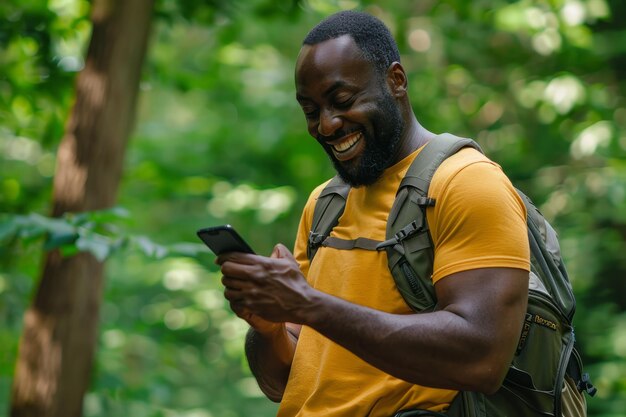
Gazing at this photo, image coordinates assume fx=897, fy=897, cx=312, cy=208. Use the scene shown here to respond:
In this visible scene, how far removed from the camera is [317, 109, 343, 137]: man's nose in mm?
2590

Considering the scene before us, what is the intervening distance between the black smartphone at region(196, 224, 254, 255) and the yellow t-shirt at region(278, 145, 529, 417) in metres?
0.41

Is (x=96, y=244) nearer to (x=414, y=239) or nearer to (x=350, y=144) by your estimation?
(x=350, y=144)

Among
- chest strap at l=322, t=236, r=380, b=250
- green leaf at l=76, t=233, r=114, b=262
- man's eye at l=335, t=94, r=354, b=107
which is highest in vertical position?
man's eye at l=335, t=94, r=354, b=107

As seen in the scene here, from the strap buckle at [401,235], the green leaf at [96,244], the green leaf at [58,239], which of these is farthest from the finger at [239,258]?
the green leaf at [58,239]

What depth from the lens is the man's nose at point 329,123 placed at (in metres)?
2.59

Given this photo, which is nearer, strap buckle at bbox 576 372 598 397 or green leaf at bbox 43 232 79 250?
strap buckle at bbox 576 372 598 397

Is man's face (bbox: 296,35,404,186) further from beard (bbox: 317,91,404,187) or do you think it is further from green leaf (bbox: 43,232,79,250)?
green leaf (bbox: 43,232,79,250)

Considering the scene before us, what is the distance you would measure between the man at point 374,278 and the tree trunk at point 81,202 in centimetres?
254

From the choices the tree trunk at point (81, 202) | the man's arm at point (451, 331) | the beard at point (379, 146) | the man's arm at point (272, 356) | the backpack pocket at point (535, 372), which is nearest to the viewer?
the man's arm at point (451, 331)

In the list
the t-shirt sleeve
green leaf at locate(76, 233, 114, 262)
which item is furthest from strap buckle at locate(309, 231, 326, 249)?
green leaf at locate(76, 233, 114, 262)

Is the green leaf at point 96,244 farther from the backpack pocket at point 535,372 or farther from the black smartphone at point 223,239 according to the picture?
the backpack pocket at point 535,372

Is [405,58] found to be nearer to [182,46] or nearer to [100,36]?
[182,46]

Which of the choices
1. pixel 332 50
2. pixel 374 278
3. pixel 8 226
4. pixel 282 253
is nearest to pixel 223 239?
pixel 282 253

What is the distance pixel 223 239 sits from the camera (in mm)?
2248
